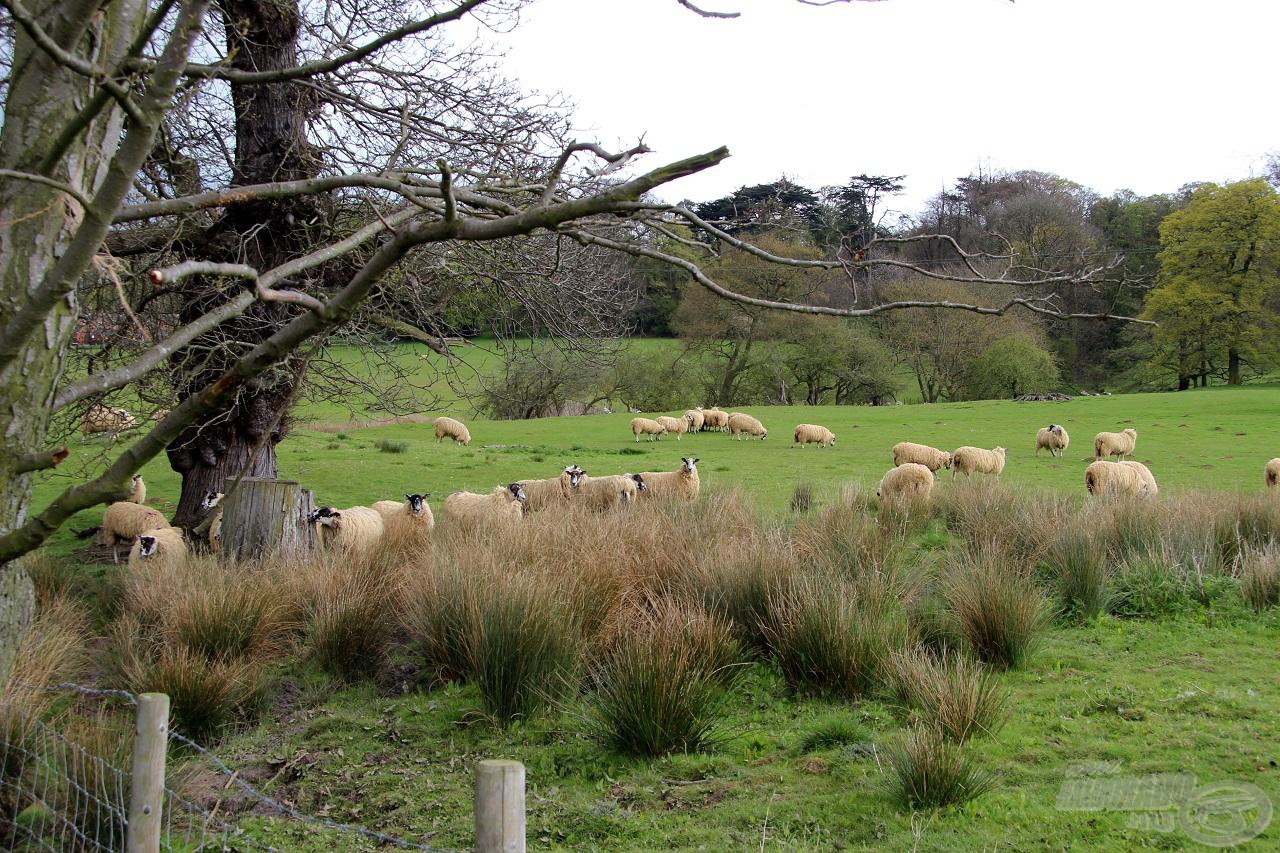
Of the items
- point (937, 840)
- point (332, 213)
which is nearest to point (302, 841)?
point (937, 840)

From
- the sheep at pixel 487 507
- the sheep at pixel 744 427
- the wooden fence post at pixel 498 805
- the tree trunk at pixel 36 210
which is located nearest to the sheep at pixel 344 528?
the sheep at pixel 487 507

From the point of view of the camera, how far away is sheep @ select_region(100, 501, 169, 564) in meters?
12.3

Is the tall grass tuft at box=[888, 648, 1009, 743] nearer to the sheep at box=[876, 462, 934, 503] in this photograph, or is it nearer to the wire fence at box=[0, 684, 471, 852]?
the wire fence at box=[0, 684, 471, 852]

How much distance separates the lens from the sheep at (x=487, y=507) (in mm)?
11288

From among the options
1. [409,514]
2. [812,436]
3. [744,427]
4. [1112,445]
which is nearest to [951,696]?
[409,514]

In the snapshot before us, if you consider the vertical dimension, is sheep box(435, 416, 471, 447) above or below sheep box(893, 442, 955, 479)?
above

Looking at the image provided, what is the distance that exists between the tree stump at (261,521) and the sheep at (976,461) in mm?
14323

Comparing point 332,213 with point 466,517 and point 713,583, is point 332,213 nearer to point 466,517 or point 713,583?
point 466,517

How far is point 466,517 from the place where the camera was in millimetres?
11805

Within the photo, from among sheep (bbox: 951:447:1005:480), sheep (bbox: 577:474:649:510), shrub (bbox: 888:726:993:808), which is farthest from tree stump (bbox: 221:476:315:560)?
sheep (bbox: 951:447:1005:480)

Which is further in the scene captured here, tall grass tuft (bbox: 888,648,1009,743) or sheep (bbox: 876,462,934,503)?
sheep (bbox: 876,462,934,503)
